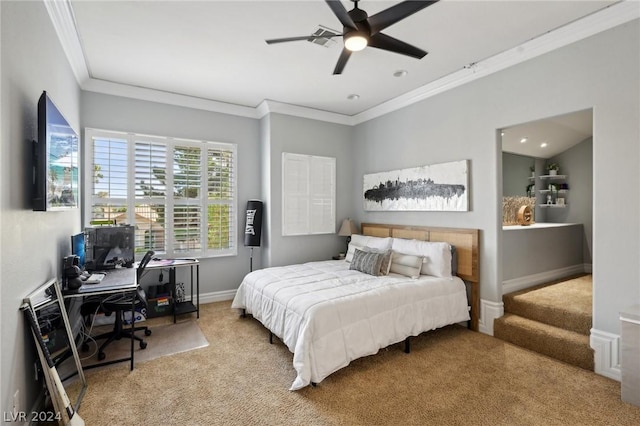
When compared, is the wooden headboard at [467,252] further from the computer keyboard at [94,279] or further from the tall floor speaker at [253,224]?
the computer keyboard at [94,279]

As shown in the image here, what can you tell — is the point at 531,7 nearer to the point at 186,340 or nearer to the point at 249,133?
the point at 249,133

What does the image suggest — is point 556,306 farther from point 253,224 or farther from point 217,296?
point 217,296

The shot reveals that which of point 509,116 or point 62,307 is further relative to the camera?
point 509,116

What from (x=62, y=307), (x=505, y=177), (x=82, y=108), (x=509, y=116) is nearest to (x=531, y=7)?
(x=509, y=116)

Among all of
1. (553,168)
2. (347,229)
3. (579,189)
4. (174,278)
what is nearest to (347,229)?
(347,229)

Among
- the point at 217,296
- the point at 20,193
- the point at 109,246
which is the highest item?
the point at 20,193

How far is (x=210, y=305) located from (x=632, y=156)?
492cm

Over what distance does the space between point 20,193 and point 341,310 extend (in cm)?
233

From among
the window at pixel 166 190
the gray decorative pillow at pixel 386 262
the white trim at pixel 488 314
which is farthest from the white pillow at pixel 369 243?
the window at pixel 166 190

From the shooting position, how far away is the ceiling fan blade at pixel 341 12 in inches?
74.0

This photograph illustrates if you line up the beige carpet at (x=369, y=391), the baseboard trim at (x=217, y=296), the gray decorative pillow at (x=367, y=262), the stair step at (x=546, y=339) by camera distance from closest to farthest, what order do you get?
the beige carpet at (x=369, y=391) < the stair step at (x=546, y=339) < the gray decorative pillow at (x=367, y=262) < the baseboard trim at (x=217, y=296)

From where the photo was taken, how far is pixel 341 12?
1.97 meters

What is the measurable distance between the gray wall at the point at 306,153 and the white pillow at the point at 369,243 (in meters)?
0.74

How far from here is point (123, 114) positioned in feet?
13.3
